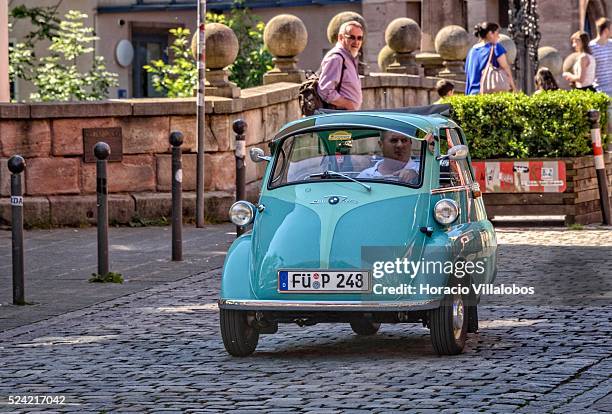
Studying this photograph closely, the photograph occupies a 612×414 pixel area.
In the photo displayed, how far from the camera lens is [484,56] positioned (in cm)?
2047

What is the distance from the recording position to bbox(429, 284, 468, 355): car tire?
8.88 meters

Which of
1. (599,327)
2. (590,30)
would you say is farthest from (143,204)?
(590,30)

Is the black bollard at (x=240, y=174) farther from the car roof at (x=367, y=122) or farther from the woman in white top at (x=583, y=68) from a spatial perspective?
the woman in white top at (x=583, y=68)

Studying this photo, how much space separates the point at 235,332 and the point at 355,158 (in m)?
1.30

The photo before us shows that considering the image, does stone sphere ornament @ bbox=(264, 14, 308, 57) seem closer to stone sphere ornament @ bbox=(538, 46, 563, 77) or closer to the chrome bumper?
stone sphere ornament @ bbox=(538, 46, 563, 77)

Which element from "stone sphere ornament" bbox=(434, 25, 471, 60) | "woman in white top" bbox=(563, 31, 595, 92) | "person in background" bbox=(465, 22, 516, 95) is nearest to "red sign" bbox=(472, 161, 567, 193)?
"person in background" bbox=(465, 22, 516, 95)

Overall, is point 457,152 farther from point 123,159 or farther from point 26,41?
point 26,41

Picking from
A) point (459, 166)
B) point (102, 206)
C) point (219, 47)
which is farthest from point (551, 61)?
point (459, 166)

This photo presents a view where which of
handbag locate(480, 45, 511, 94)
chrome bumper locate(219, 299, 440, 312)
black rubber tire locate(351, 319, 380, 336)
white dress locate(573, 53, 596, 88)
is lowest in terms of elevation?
black rubber tire locate(351, 319, 380, 336)

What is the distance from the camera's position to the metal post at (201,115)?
1667cm

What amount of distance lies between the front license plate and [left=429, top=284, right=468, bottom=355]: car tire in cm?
42

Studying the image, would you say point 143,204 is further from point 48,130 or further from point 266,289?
point 266,289

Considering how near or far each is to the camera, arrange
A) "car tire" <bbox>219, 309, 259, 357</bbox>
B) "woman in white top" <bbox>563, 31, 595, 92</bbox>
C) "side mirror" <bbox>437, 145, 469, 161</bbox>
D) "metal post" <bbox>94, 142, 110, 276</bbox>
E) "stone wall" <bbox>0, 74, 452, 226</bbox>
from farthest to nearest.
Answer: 1. "woman in white top" <bbox>563, 31, 595, 92</bbox>
2. "stone wall" <bbox>0, 74, 452, 226</bbox>
3. "metal post" <bbox>94, 142, 110, 276</bbox>
4. "side mirror" <bbox>437, 145, 469, 161</bbox>
5. "car tire" <bbox>219, 309, 259, 357</bbox>

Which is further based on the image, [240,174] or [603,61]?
[603,61]
